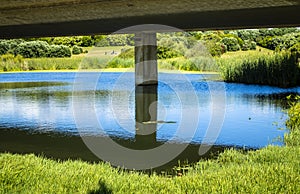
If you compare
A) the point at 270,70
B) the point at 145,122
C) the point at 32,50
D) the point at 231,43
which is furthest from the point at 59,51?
the point at 145,122

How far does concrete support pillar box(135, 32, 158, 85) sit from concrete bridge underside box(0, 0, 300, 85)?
12384 millimetres

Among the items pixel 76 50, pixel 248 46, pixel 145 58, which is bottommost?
pixel 145 58

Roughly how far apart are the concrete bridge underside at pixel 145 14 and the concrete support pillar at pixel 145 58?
40.6 ft

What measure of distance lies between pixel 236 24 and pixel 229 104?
4269 mm

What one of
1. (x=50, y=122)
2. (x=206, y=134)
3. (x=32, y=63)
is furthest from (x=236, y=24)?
(x=32, y=63)

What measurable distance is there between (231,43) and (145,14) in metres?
38.6

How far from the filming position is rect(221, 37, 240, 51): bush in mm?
51094

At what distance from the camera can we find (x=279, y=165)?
7.07 meters

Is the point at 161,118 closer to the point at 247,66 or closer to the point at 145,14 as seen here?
the point at 145,14

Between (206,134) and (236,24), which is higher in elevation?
(236,24)

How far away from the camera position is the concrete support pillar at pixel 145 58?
32844 millimetres

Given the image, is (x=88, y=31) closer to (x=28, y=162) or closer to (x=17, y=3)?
(x=17, y=3)

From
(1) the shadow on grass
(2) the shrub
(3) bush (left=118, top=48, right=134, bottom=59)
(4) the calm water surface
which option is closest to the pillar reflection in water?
(4) the calm water surface

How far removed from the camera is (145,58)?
33.6m
